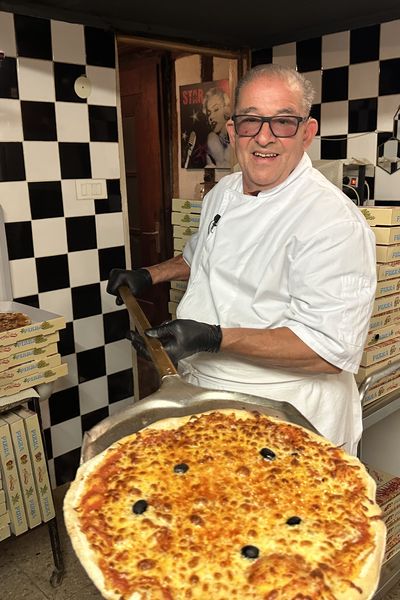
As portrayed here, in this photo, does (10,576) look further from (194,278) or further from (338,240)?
(338,240)

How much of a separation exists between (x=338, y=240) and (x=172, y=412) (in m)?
0.70

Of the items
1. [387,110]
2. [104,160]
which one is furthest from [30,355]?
[387,110]

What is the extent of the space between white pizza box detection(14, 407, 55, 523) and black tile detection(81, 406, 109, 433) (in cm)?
65

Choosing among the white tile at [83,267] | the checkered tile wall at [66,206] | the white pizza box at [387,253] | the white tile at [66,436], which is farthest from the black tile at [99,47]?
the white tile at [66,436]

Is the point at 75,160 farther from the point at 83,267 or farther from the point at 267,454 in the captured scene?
the point at 267,454

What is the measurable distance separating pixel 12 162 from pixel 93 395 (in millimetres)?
1269

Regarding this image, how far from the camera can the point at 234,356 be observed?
1.88m

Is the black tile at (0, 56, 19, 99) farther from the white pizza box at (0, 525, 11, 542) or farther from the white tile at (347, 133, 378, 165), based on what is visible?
the white pizza box at (0, 525, 11, 542)

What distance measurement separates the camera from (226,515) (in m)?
1.21

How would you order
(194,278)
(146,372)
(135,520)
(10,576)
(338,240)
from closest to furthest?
(135,520) < (338,240) < (194,278) < (10,576) < (146,372)

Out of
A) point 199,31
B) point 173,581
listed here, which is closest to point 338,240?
point 173,581

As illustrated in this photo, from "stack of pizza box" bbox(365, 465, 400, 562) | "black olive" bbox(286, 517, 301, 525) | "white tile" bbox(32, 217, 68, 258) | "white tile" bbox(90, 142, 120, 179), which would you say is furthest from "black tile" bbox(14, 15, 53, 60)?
"stack of pizza box" bbox(365, 465, 400, 562)

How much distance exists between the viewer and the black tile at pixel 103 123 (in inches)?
107

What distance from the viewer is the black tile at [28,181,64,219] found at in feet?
8.44
